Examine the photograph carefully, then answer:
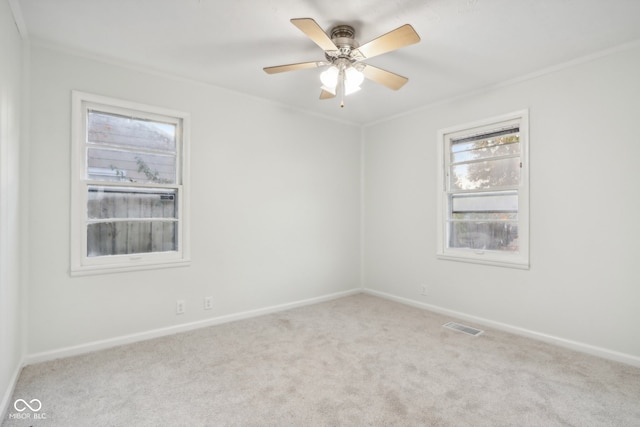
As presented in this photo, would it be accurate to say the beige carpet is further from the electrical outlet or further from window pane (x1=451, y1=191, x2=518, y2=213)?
window pane (x1=451, y1=191, x2=518, y2=213)

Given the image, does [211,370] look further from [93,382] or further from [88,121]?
[88,121]

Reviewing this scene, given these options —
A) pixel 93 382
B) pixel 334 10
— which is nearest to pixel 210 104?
pixel 334 10

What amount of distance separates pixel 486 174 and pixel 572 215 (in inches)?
35.9

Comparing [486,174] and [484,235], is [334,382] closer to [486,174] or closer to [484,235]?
[484,235]

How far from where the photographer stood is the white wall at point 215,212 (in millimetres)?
2658

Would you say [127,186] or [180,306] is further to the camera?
[180,306]

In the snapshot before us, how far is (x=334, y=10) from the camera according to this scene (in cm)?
219

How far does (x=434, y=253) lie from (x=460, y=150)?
1265 millimetres

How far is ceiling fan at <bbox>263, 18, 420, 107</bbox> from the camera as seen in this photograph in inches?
79.5

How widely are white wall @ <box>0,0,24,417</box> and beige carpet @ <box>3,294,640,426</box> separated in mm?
256

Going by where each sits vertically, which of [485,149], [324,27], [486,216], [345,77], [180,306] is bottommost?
[180,306]

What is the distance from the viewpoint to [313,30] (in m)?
1.99

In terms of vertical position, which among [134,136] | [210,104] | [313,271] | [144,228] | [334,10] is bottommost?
[313,271]

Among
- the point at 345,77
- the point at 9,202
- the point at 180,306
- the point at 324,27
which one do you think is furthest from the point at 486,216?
the point at 9,202
